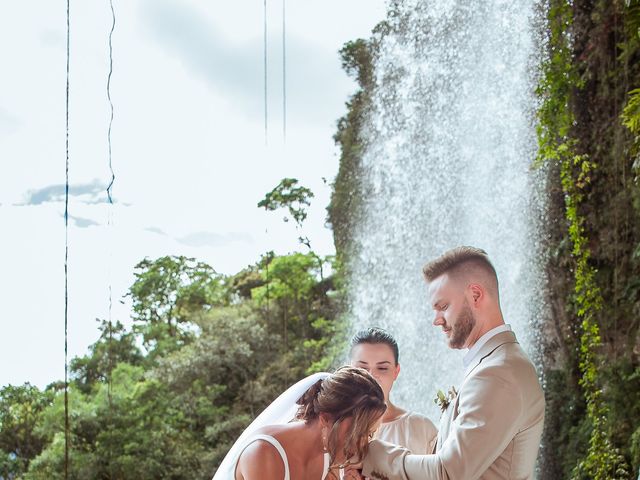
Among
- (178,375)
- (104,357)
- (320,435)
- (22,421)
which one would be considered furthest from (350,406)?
(104,357)

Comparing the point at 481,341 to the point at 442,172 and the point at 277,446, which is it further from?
the point at 442,172

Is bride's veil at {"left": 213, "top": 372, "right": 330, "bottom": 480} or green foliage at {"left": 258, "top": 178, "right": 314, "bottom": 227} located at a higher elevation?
green foliage at {"left": 258, "top": 178, "right": 314, "bottom": 227}

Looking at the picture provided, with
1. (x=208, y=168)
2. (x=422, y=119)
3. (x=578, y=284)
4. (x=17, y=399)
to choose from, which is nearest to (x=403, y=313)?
(x=422, y=119)

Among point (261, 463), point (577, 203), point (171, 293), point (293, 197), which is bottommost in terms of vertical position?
point (261, 463)

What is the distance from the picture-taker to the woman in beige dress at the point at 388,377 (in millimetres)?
2295

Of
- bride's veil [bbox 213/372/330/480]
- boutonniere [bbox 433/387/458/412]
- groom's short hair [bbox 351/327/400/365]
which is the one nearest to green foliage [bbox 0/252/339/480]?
groom's short hair [bbox 351/327/400/365]

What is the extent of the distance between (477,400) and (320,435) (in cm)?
34

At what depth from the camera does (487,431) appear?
5.26 ft

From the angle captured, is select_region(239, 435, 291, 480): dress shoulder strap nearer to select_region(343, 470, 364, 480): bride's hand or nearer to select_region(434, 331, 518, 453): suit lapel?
select_region(343, 470, 364, 480): bride's hand

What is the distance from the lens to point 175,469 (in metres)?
11.0

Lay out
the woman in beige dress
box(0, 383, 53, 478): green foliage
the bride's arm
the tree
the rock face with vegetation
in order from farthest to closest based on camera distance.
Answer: the tree → box(0, 383, 53, 478): green foliage → the rock face with vegetation → the woman in beige dress → the bride's arm

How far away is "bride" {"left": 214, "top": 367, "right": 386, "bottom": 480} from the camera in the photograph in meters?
1.61

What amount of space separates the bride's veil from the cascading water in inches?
267

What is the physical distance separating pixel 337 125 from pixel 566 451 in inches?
299
